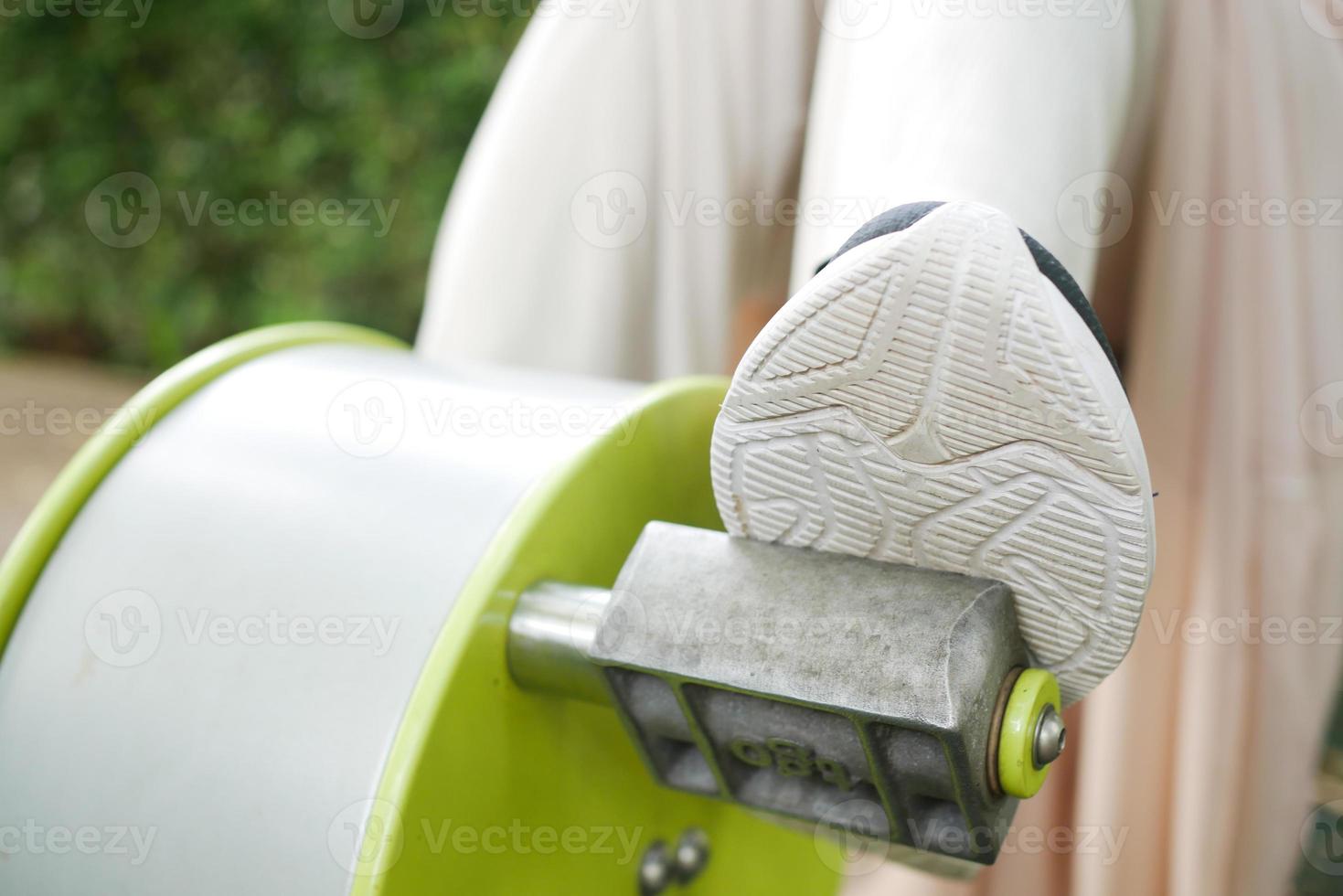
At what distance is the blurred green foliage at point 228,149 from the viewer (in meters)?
2.11

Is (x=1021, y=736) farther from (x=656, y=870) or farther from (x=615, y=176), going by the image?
(x=615, y=176)

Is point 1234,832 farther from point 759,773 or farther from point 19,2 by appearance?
point 19,2

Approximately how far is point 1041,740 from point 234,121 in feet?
7.12

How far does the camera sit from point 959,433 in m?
0.41

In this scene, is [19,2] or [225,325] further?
[225,325]

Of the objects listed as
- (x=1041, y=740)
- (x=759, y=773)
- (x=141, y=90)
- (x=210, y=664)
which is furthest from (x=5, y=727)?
(x=141, y=90)

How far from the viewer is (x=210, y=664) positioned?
0.52 meters

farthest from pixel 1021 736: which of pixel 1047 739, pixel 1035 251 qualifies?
pixel 1035 251

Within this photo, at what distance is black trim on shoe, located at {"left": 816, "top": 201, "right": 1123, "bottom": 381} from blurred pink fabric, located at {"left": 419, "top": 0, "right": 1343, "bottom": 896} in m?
0.21

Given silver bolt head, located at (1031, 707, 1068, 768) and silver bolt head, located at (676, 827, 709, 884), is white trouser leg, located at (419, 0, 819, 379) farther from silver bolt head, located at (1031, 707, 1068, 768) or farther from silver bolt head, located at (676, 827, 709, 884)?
silver bolt head, located at (1031, 707, 1068, 768)

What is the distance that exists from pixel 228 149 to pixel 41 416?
0.62 m

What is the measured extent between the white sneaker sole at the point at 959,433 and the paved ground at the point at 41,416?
66.4 inches

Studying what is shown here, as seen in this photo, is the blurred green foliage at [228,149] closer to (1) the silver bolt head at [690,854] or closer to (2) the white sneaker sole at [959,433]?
(1) the silver bolt head at [690,854]

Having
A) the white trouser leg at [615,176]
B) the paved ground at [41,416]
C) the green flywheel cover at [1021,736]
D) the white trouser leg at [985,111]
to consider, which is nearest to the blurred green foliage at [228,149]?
the paved ground at [41,416]
